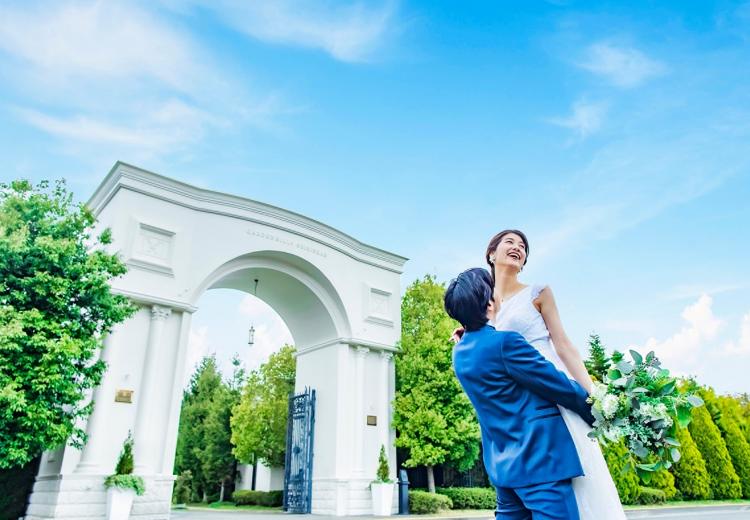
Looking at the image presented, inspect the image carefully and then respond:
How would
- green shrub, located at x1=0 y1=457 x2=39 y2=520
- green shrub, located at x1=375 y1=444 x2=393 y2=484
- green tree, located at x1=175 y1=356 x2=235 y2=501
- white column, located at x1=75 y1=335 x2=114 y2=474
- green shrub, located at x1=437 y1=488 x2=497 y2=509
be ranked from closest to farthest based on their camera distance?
1. white column, located at x1=75 y1=335 x2=114 y2=474
2. green shrub, located at x1=0 y1=457 x2=39 y2=520
3. green shrub, located at x1=375 y1=444 x2=393 y2=484
4. green shrub, located at x1=437 y1=488 x2=497 y2=509
5. green tree, located at x1=175 y1=356 x2=235 y2=501

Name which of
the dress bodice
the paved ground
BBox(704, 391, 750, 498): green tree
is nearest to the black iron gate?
the paved ground

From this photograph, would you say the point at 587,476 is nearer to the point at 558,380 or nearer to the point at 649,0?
the point at 558,380

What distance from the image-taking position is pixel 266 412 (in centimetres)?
1956

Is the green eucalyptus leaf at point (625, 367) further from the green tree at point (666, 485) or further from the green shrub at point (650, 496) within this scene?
the green tree at point (666, 485)

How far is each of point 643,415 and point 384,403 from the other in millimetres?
12435

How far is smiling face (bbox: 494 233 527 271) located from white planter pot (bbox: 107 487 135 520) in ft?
29.6

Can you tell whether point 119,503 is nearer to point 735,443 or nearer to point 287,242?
point 287,242

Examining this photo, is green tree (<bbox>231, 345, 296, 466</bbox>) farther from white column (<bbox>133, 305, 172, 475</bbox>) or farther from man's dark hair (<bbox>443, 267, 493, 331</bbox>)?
man's dark hair (<bbox>443, 267, 493, 331</bbox>)

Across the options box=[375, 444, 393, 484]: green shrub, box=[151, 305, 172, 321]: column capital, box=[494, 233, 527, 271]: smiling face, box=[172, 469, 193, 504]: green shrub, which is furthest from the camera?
box=[172, 469, 193, 504]: green shrub

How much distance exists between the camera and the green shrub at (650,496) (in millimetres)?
16688

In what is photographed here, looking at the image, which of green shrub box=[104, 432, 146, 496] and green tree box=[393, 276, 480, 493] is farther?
green tree box=[393, 276, 480, 493]

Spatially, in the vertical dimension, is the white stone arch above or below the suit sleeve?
above

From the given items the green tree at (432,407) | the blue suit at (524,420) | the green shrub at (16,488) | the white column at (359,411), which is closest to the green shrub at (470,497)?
the green tree at (432,407)

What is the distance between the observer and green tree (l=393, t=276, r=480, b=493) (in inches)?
520
